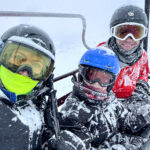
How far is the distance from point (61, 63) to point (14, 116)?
231 inches

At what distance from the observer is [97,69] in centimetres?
179

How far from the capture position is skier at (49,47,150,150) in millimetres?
1737

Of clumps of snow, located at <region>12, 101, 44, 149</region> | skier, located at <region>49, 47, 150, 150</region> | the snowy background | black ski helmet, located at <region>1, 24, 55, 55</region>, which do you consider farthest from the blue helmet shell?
the snowy background

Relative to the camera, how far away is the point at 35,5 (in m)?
18.5

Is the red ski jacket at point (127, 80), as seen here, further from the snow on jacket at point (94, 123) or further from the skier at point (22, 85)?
the skier at point (22, 85)

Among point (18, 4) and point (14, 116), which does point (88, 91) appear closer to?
point (14, 116)

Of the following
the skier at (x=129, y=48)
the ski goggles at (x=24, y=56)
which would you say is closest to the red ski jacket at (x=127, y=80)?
the skier at (x=129, y=48)

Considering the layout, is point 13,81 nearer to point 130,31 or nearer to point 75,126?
point 75,126

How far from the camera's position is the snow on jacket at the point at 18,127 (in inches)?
53.5

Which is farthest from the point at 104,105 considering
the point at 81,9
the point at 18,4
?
the point at 81,9

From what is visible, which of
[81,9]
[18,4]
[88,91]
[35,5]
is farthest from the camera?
[81,9]

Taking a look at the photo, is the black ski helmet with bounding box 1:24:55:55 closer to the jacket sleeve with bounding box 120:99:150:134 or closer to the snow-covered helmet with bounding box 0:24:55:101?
the snow-covered helmet with bounding box 0:24:55:101

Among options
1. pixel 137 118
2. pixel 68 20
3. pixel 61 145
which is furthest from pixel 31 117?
pixel 68 20

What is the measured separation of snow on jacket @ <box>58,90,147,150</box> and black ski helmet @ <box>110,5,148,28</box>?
87 cm
